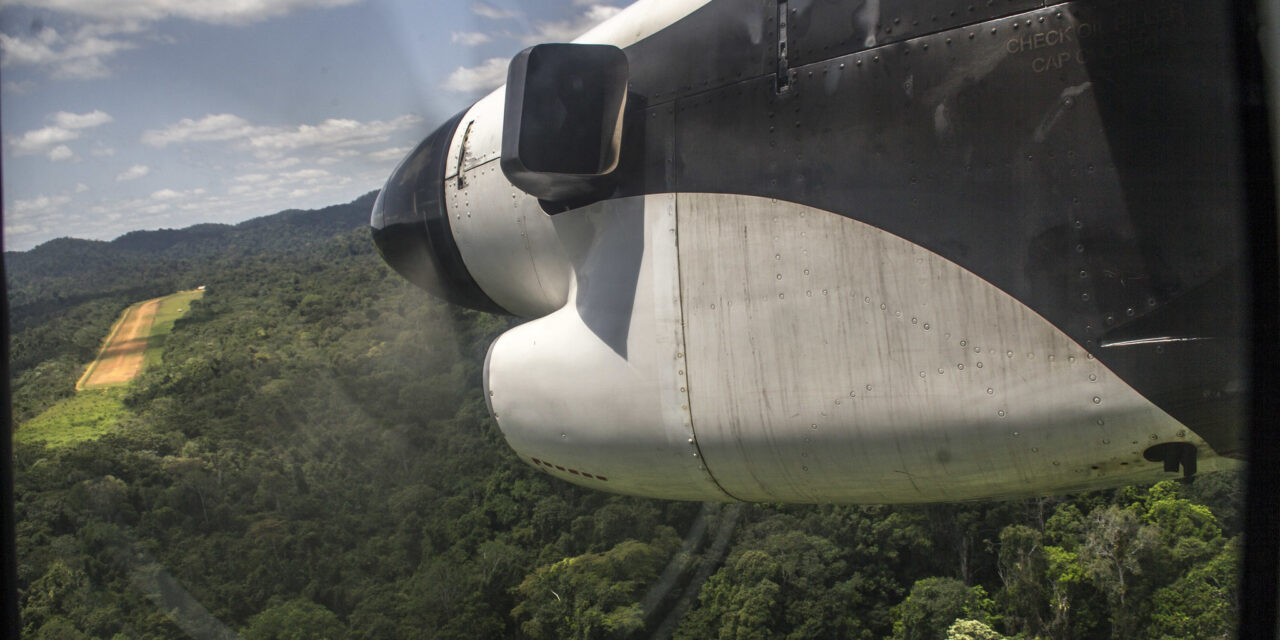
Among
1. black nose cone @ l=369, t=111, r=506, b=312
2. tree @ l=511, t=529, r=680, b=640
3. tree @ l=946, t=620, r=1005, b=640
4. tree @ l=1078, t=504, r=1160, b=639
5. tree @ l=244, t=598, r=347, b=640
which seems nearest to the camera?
black nose cone @ l=369, t=111, r=506, b=312

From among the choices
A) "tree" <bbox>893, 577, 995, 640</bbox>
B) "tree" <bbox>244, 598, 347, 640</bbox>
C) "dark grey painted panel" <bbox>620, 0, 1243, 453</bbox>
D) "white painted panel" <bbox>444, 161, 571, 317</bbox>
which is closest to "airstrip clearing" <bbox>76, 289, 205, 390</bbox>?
"tree" <bbox>244, 598, 347, 640</bbox>

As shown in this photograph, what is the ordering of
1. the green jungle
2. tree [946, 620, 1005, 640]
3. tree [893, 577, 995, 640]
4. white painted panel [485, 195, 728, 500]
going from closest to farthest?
white painted panel [485, 195, 728, 500]
the green jungle
tree [946, 620, 1005, 640]
tree [893, 577, 995, 640]

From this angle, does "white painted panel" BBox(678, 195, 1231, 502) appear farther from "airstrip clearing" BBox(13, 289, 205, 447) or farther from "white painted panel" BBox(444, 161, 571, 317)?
"airstrip clearing" BBox(13, 289, 205, 447)

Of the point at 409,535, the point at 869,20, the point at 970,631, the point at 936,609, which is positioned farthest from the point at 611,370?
the point at 409,535

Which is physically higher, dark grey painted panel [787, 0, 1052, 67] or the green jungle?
dark grey painted panel [787, 0, 1052, 67]

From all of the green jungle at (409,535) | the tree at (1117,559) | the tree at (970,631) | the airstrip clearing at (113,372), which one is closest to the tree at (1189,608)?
the green jungle at (409,535)

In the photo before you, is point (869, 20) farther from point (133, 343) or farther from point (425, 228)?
point (133, 343)

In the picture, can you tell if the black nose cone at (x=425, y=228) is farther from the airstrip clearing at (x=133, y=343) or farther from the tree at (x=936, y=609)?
the tree at (x=936, y=609)
